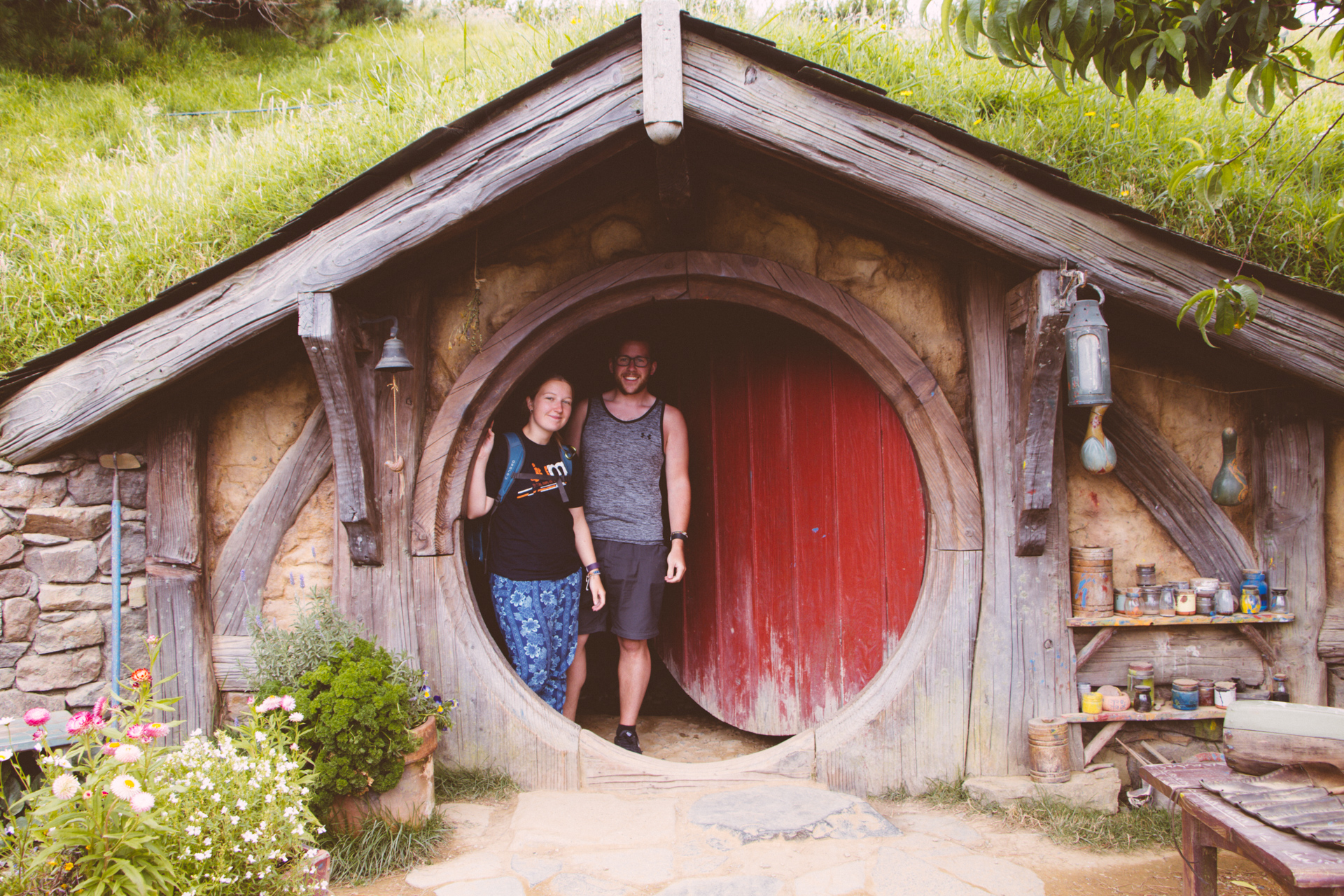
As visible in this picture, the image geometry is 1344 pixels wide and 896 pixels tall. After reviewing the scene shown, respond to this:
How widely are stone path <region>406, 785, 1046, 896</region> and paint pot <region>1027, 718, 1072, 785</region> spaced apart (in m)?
0.40

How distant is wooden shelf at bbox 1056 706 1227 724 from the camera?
10.4 ft

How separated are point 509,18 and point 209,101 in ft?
10.7

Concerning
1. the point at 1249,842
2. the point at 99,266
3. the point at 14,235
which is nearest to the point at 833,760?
the point at 1249,842

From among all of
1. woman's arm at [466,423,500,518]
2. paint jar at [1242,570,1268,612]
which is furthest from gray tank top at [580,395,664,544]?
paint jar at [1242,570,1268,612]

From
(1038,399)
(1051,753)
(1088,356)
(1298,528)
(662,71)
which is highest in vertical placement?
(662,71)

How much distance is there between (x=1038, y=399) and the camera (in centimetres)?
307

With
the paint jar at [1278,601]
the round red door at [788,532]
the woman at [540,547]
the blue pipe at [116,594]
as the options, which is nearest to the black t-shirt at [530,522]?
the woman at [540,547]

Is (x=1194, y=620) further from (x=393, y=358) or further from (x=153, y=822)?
(x=153, y=822)

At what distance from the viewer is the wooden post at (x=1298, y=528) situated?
3.21 m

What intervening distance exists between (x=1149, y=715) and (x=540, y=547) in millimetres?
2805

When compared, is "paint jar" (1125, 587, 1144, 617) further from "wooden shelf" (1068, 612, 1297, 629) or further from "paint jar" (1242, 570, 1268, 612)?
"paint jar" (1242, 570, 1268, 612)

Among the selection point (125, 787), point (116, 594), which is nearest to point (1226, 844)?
point (125, 787)

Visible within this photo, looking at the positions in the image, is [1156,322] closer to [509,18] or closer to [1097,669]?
[1097,669]

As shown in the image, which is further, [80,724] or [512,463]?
[512,463]
